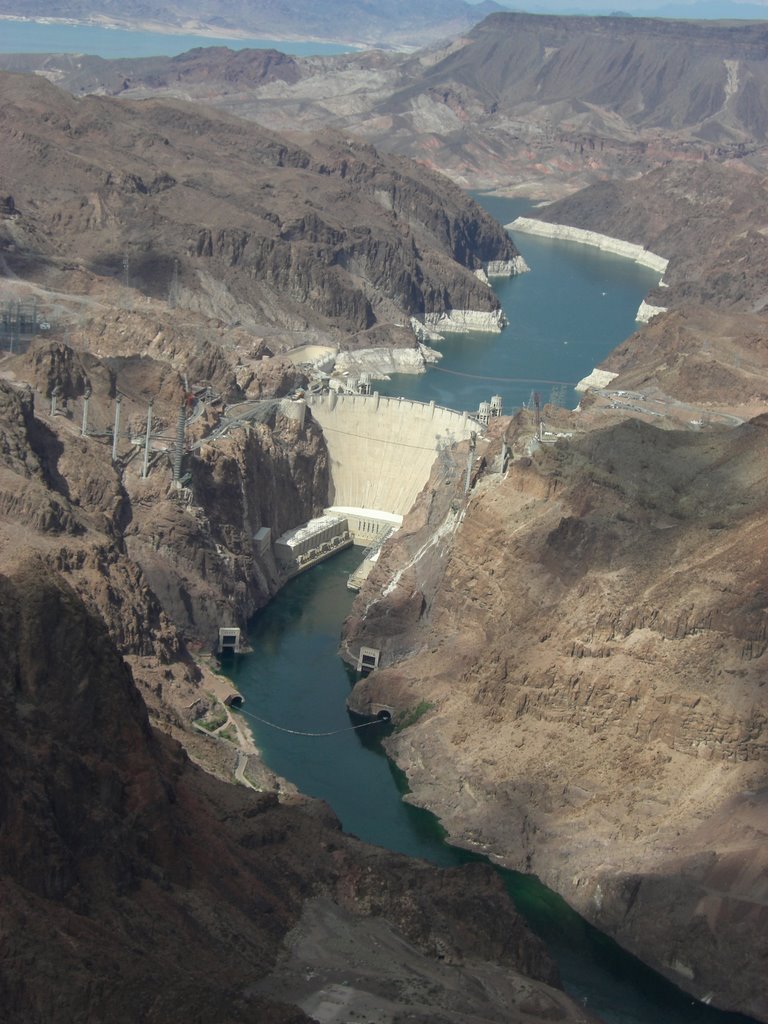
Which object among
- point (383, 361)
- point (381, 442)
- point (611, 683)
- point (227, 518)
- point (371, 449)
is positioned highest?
point (611, 683)

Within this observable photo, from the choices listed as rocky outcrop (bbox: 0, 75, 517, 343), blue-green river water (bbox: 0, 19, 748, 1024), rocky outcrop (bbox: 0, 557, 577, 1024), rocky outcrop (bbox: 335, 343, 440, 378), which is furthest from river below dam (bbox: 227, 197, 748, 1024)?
rocky outcrop (bbox: 0, 75, 517, 343)

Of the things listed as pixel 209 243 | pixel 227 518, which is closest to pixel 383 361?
pixel 209 243

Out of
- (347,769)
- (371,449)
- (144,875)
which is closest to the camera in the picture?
(144,875)

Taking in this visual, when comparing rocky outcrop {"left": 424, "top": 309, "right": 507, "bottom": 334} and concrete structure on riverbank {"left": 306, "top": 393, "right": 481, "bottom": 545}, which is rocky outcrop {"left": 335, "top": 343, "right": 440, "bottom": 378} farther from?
concrete structure on riverbank {"left": 306, "top": 393, "right": 481, "bottom": 545}

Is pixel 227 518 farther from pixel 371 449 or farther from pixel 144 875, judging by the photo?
pixel 144 875

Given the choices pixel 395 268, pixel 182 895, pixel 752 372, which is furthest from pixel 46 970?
pixel 395 268

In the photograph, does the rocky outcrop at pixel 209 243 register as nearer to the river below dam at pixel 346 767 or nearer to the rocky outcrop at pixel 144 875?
the river below dam at pixel 346 767

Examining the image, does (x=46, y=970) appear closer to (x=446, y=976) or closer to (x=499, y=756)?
(x=446, y=976)
